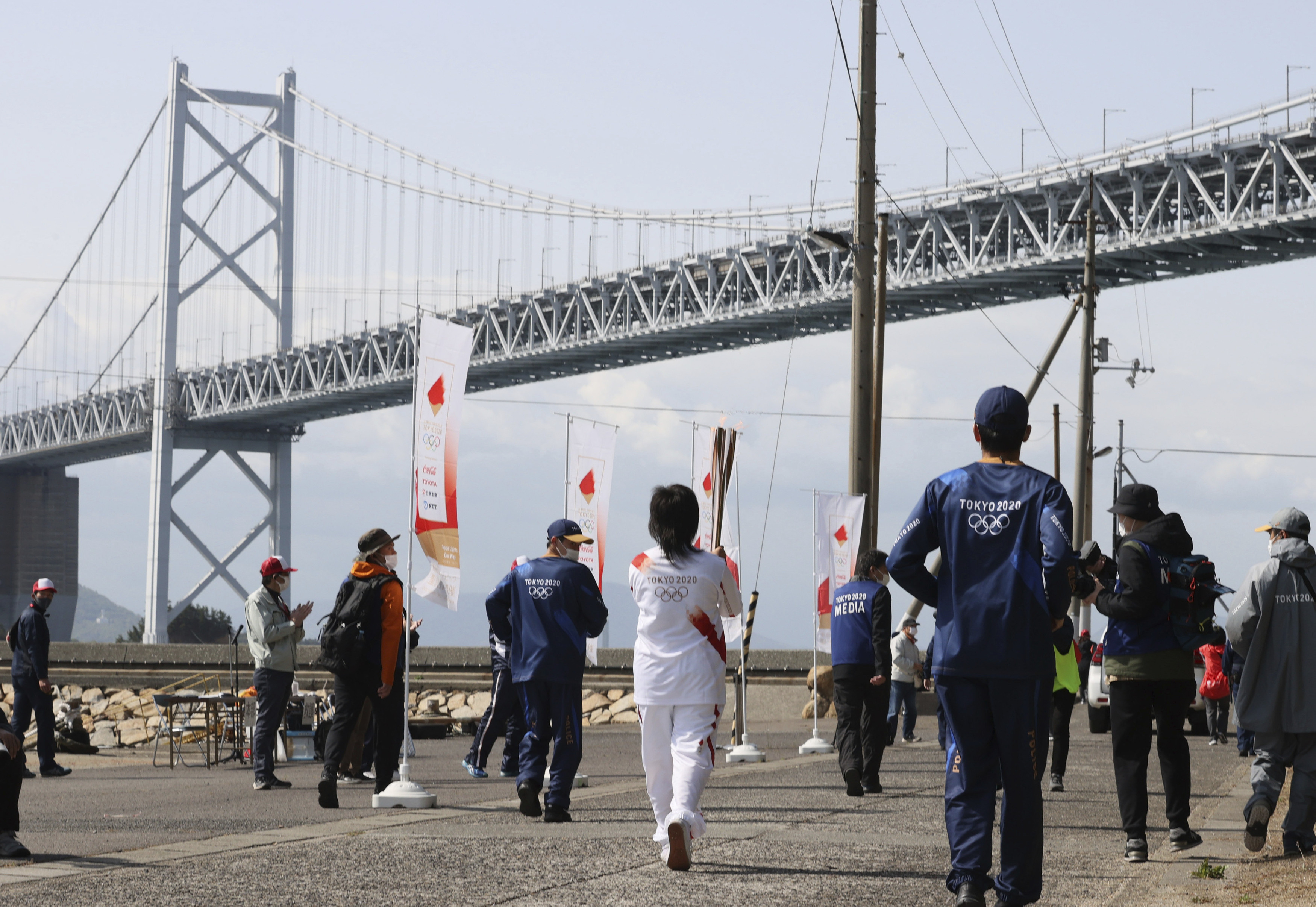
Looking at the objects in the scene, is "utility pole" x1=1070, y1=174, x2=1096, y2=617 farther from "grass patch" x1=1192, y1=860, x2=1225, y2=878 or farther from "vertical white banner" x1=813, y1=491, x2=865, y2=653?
"grass patch" x1=1192, y1=860, x2=1225, y2=878

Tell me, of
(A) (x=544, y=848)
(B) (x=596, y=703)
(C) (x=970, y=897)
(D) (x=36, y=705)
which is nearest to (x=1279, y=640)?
(C) (x=970, y=897)

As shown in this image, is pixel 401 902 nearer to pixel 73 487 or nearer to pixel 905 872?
pixel 905 872

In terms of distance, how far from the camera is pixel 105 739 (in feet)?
59.1

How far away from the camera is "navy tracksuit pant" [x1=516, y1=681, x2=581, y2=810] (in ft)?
25.3

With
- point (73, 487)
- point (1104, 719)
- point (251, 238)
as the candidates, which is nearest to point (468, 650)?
point (1104, 719)

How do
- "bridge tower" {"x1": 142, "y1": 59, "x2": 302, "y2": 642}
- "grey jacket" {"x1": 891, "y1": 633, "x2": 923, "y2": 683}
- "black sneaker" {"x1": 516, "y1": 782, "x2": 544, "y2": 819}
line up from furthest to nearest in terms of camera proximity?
1. "bridge tower" {"x1": 142, "y1": 59, "x2": 302, "y2": 642}
2. "grey jacket" {"x1": 891, "y1": 633, "x2": 923, "y2": 683}
3. "black sneaker" {"x1": 516, "y1": 782, "x2": 544, "y2": 819}

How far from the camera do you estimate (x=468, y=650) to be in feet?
89.4

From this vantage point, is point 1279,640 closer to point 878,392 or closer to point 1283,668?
point 1283,668

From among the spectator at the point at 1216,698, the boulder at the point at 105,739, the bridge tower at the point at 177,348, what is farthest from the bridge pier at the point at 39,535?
the spectator at the point at 1216,698

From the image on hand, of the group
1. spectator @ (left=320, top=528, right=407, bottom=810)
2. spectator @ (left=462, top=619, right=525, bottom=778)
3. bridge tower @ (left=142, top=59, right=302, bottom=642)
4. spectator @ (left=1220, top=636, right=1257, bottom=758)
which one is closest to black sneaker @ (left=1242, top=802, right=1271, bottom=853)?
spectator @ (left=320, top=528, right=407, bottom=810)

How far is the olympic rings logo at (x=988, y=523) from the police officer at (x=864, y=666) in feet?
14.5

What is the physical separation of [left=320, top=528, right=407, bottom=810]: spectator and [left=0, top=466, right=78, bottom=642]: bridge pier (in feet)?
184

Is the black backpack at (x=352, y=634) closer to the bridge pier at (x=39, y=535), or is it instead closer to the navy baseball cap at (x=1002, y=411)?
the navy baseball cap at (x=1002, y=411)

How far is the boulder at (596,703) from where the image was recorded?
75.2ft
